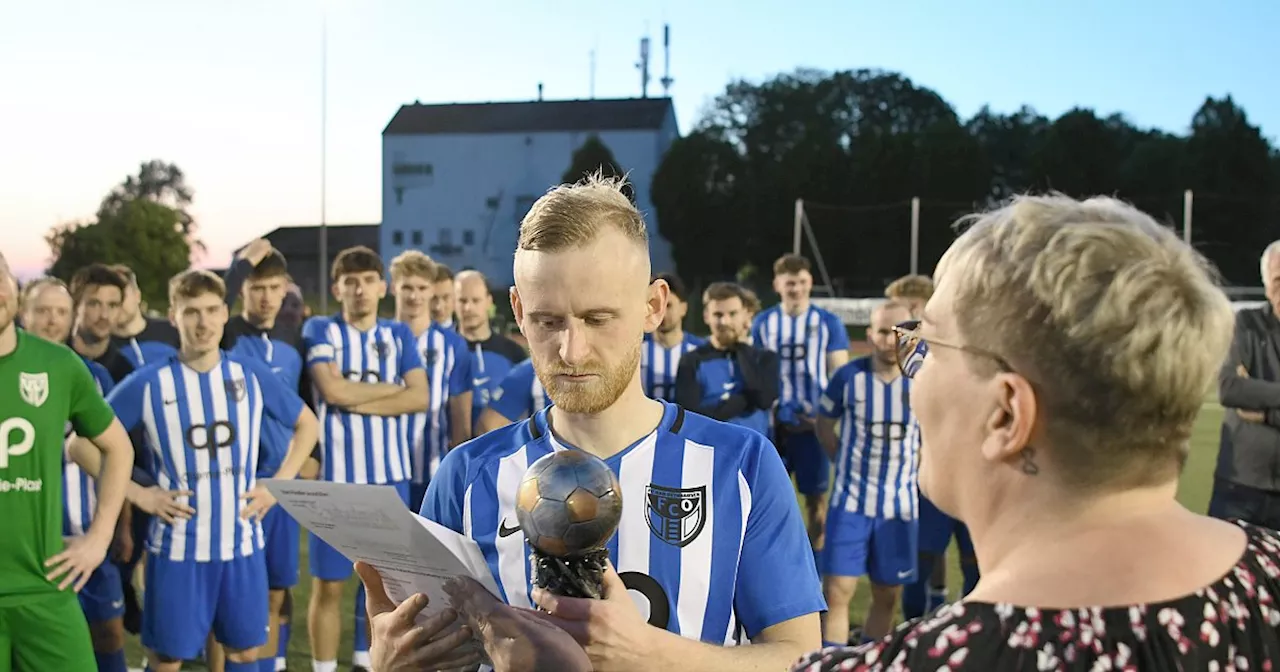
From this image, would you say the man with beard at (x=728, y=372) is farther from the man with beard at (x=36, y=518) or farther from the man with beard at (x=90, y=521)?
the man with beard at (x=36, y=518)

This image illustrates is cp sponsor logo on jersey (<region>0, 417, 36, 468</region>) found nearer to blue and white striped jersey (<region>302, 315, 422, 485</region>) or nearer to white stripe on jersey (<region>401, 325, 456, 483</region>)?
blue and white striped jersey (<region>302, 315, 422, 485</region>)

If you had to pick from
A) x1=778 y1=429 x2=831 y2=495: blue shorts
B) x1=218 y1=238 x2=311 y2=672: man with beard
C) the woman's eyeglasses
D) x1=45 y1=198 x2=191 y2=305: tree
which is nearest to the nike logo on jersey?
the woman's eyeglasses

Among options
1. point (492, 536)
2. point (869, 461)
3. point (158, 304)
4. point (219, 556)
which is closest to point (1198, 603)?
point (492, 536)

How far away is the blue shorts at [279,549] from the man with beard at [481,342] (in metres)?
1.47

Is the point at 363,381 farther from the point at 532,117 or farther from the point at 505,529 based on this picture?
the point at 532,117

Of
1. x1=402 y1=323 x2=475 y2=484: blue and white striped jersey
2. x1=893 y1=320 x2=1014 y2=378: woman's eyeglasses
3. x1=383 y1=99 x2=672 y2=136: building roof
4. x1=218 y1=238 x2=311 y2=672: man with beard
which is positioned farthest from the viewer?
x1=383 y1=99 x2=672 y2=136: building roof

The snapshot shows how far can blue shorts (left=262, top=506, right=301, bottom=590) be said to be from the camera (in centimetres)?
531

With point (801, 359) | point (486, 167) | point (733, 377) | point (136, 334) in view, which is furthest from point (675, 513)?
point (486, 167)

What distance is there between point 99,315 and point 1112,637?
5.56m

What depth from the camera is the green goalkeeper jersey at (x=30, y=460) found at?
3.36 metres

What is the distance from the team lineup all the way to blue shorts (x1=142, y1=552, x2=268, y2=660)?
0.01 meters

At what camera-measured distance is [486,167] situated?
5222 centimetres

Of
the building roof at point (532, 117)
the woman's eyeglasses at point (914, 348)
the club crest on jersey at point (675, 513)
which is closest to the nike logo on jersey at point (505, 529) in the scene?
the club crest on jersey at point (675, 513)

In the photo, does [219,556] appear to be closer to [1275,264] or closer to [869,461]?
[869,461]
